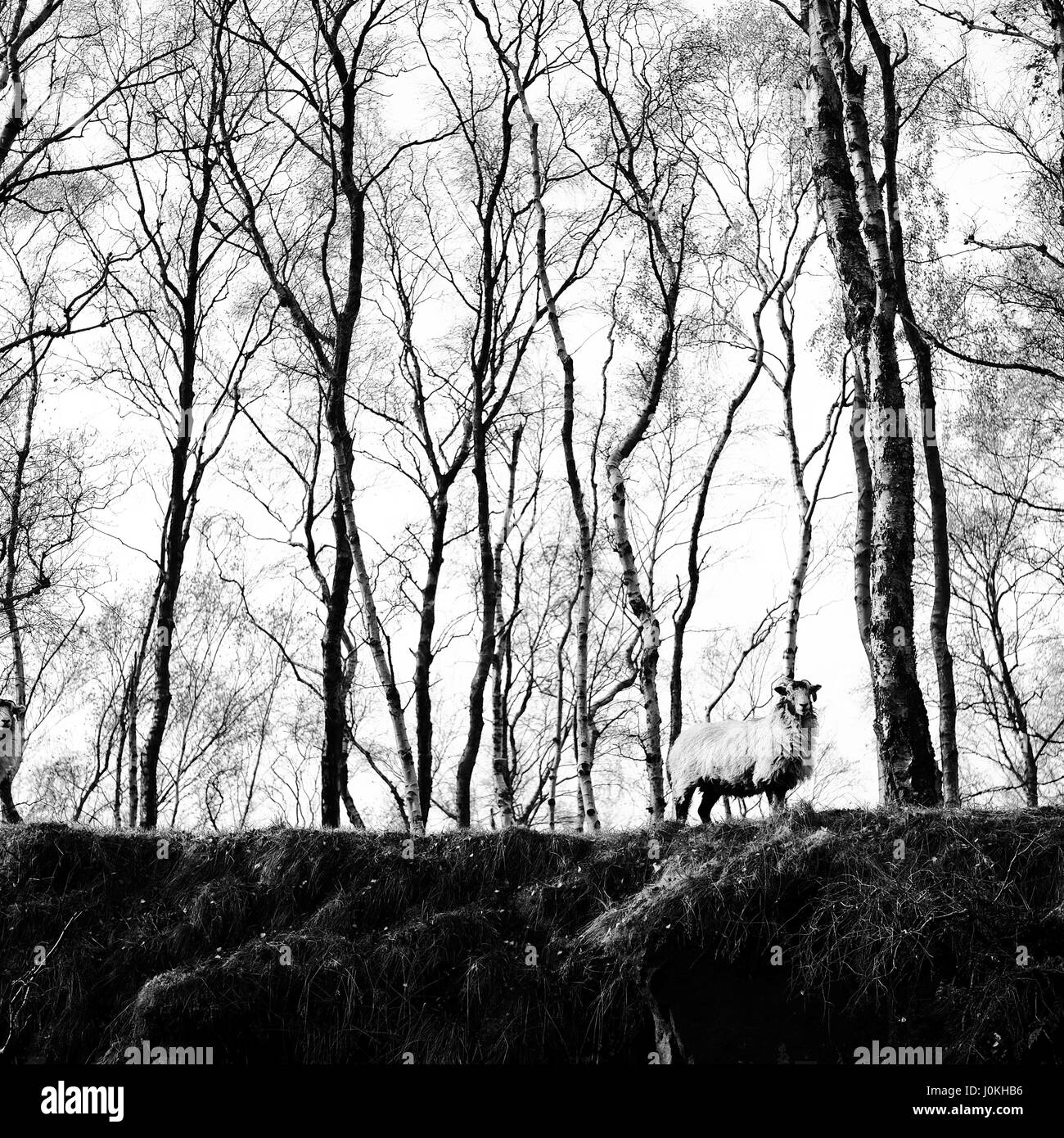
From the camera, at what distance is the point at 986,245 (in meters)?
14.5

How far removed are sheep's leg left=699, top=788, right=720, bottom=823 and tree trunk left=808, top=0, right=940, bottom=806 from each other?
2821mm

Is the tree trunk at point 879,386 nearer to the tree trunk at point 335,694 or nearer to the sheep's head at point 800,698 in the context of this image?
the sheep's head at point 800,698

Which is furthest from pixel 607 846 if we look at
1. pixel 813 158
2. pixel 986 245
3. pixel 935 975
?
pixel 986 245

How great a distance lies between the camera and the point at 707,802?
40.2 feet

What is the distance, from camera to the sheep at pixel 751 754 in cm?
1147

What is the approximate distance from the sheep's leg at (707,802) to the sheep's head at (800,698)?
4.46 ft

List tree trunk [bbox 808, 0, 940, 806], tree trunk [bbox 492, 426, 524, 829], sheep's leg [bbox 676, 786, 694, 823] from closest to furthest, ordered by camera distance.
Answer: tree trunk [bbox 808, 0, 940, 806]
sheep's leg [bbox 676, 786, 694, 823]
tree trunk [bbox 492, 426, 524, 829]

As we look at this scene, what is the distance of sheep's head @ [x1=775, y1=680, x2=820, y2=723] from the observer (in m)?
11.5

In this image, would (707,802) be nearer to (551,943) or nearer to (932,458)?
(551,943)

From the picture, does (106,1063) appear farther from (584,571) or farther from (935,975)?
(584,571)

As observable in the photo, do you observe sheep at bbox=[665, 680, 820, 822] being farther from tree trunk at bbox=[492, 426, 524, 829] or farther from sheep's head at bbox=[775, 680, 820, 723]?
tree trunk at bbox=[492, 426, 524, 829]

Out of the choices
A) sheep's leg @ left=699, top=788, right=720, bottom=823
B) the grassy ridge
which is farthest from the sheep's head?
the grassy ridge

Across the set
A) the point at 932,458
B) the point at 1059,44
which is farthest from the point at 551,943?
the point at 1059,44

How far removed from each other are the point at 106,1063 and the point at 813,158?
11.1 m
